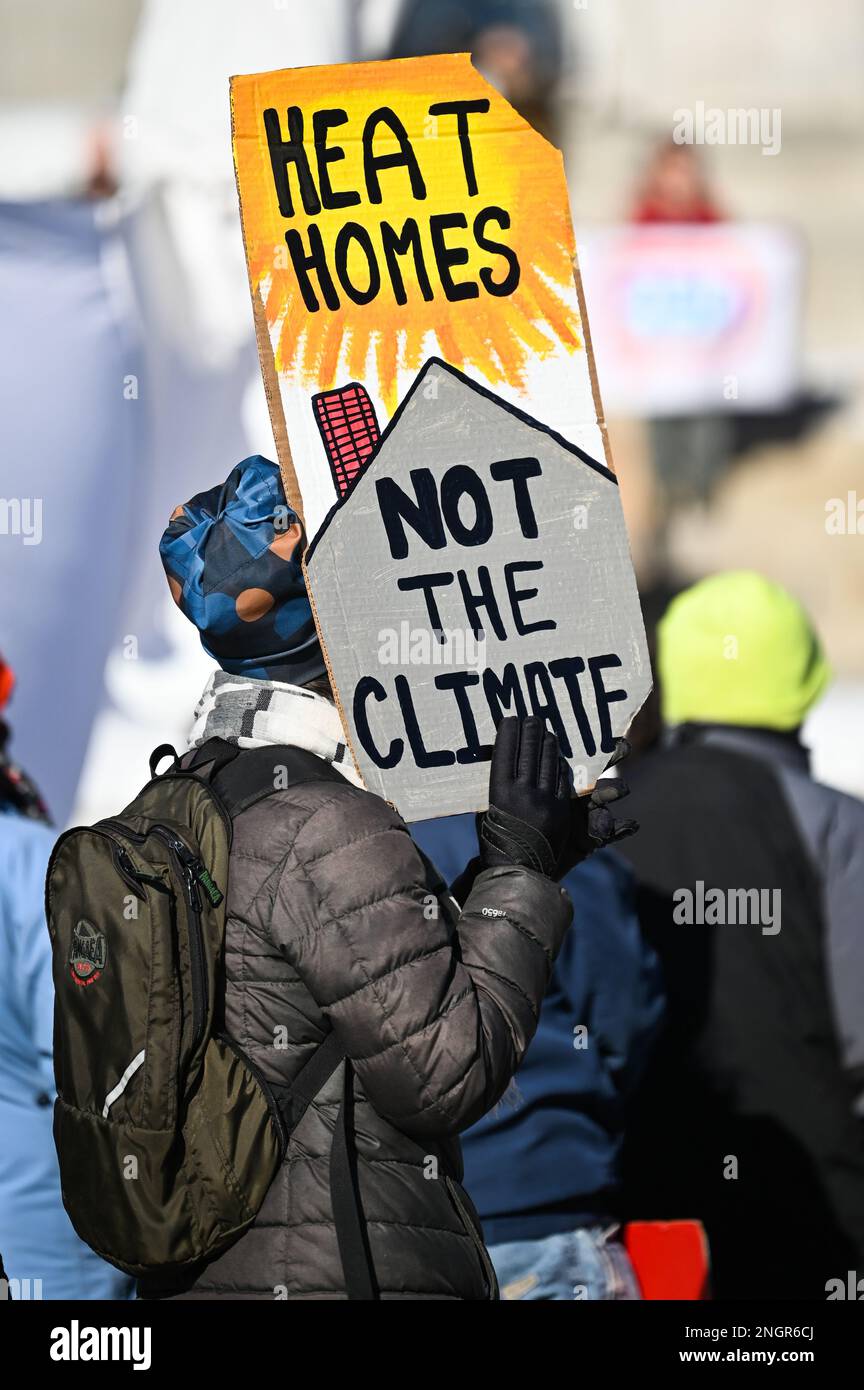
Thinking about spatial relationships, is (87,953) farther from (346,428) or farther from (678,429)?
(678,429)

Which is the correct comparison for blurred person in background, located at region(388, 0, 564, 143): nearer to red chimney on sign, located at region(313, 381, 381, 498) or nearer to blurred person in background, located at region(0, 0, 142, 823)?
blurred person in background, located at region(0, 0, 142, 823)

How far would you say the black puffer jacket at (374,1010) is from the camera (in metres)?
1.65

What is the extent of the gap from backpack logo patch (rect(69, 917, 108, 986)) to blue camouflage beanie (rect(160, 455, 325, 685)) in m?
0.33

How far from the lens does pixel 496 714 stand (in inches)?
77.4

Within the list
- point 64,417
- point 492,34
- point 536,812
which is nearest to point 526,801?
point 536,812

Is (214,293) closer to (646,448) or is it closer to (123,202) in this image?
(123,202)

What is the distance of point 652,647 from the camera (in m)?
4.65

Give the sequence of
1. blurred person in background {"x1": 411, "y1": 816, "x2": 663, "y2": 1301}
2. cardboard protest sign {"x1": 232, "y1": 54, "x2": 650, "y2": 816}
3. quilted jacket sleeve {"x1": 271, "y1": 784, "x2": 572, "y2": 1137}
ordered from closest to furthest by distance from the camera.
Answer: quilted jacket sleeve {"x1": 271, "y1": 784, "x2": 572, "y2": 1137}, cardboard protest sign {"x1": 232, "y1": 54, "x2": 650, "y2": 816}, blurred person in background {"x1": 411, "y1": 816, "x2": 663, "y2": 1301}

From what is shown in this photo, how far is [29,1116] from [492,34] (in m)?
3.21

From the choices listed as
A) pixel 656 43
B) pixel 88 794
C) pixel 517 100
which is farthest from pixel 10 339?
pixel 656 43

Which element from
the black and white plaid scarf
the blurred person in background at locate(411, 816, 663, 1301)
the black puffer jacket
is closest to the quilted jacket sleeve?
the black puffer jacket

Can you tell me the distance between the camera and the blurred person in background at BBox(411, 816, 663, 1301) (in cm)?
238

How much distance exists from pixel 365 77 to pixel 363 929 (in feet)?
3.24

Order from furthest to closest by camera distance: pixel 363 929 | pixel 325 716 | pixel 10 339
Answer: pixel 10 339, pixel 325 716, pixel 363 929
